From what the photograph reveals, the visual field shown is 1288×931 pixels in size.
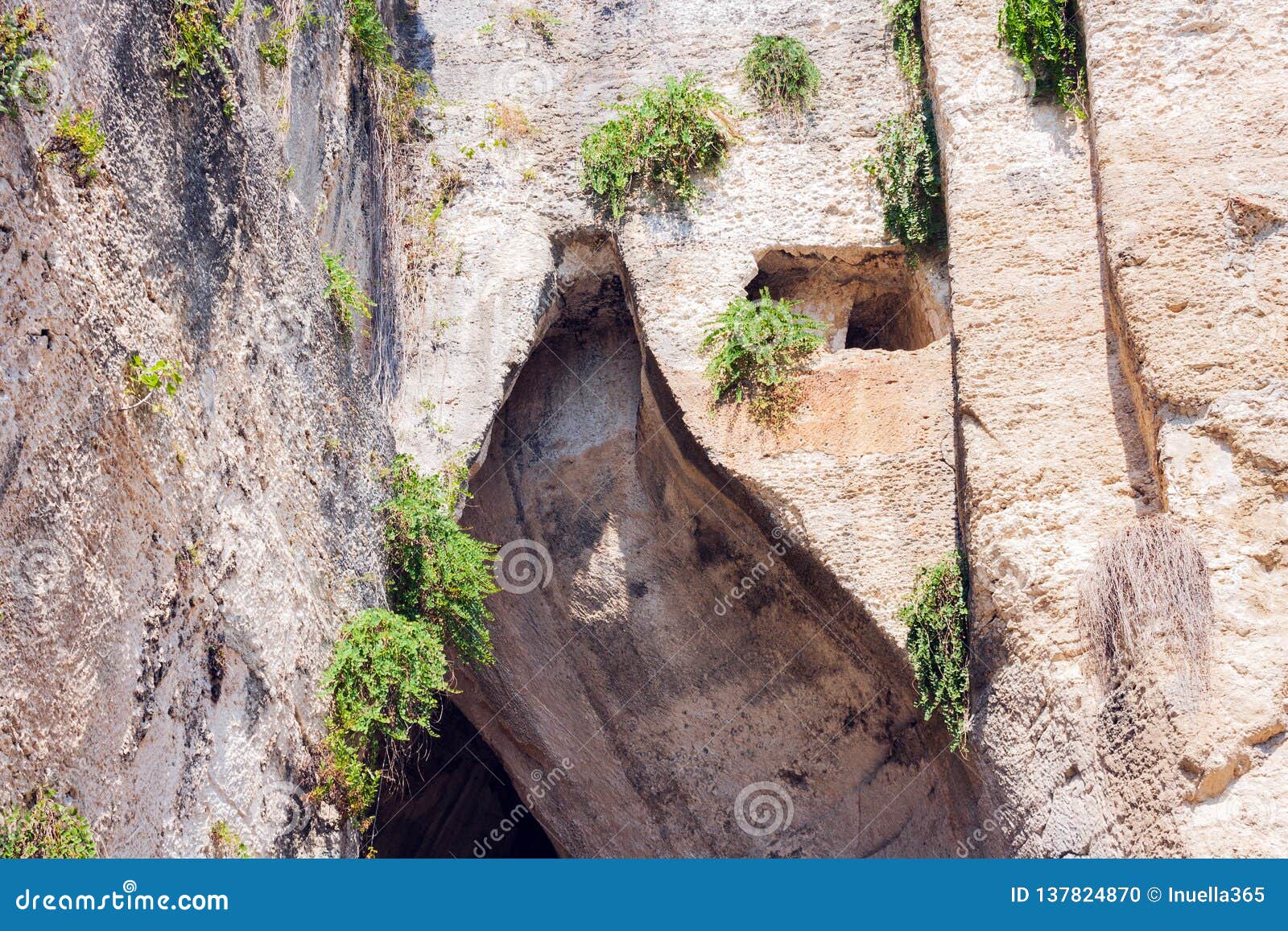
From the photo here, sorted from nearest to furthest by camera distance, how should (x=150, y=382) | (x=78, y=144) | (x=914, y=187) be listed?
(x=78, y=144), (x=150, y=382), (x=914, y=187)

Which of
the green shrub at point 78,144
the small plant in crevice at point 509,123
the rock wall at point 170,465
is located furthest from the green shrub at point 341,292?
the small plant in crevice at point 509,123

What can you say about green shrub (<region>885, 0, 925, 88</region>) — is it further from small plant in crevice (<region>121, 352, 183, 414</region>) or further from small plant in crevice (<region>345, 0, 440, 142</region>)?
small plant in crevice (<region>121, 352, 183, 414</region>)

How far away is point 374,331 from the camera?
8.23 meters

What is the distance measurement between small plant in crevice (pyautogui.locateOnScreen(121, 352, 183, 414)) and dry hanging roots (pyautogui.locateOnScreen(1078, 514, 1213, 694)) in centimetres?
444

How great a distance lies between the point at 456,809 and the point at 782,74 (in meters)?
6.76

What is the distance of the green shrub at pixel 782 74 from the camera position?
906cm

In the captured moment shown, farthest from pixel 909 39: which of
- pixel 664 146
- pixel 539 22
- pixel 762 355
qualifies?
pixel 539 22

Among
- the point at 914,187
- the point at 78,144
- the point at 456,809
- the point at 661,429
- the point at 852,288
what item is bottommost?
the point at 456,809

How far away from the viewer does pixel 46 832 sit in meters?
4.06

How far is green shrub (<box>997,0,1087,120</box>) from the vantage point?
7.39m

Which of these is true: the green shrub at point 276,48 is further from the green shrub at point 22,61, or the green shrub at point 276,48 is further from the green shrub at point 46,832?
the green shrub at point 46,832

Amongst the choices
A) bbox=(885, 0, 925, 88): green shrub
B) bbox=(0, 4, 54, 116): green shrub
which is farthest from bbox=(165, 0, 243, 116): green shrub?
bbox=(885, 0, 925, 88): green shrub

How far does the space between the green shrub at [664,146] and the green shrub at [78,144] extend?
15.0 ft

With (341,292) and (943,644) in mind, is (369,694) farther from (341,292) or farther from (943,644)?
(943,644)
